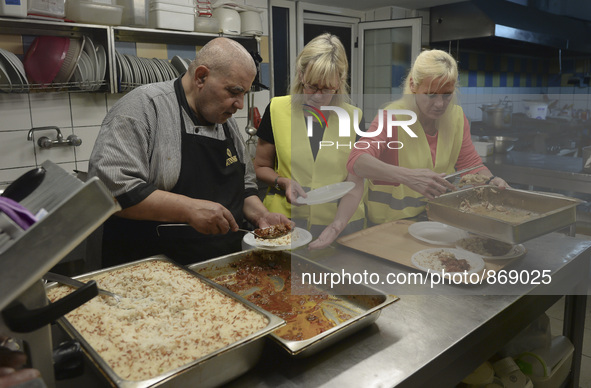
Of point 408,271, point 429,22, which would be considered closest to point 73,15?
point 408,271

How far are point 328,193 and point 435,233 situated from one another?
468 mm

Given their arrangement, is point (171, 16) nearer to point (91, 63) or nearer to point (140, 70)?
point (140, 70)

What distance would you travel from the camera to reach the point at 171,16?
103 inches

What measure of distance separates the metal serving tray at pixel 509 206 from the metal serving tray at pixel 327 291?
1.37 ft

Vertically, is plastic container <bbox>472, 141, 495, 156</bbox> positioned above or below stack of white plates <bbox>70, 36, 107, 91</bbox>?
below

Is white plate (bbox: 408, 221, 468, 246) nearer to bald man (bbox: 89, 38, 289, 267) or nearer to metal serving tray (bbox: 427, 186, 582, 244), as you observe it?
metal serving tray (bbox: 427, 186, 582, 244)

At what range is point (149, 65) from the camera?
265 cm

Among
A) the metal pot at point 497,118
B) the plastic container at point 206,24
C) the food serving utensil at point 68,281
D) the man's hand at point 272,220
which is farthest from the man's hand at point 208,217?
the metal pot at point 497,118

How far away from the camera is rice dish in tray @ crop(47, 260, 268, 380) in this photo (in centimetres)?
76

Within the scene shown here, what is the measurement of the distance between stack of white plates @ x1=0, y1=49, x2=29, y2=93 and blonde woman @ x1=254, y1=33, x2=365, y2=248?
1.30m

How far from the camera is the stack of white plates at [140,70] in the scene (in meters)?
2.52

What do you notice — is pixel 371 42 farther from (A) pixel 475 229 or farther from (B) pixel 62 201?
(B) pixel 62 201

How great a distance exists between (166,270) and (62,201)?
69 centimetres

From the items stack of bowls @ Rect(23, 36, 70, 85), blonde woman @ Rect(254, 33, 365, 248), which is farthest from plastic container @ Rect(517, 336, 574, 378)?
stack of bowls @ Rect(23, 36, 70, 85)
